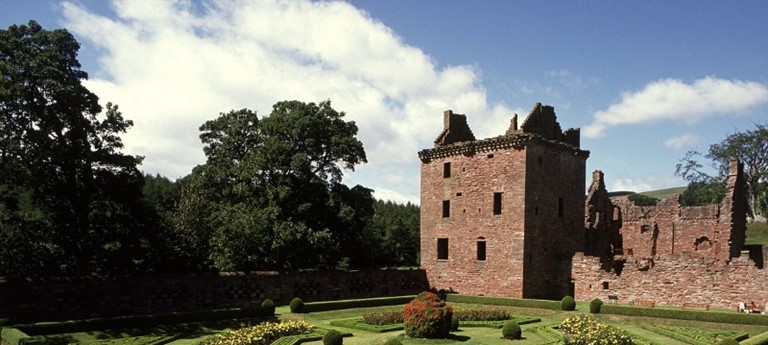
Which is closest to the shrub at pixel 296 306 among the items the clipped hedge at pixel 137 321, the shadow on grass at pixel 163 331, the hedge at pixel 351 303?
the hedge at pixel 351 303

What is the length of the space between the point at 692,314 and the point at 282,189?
2178cm

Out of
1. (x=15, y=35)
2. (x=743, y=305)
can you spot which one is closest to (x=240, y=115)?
(x=15, y=35)

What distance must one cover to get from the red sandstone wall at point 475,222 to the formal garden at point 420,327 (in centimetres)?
441

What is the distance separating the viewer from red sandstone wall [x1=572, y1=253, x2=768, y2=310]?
90.5 ft

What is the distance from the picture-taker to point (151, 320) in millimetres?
24297

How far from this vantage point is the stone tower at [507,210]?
33.2m

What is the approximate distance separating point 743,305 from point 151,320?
973 inches

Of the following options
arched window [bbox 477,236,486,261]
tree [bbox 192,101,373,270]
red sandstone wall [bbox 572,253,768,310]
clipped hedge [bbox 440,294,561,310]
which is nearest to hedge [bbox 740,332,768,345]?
red sandstone wall [bbox 572,253,768,310]

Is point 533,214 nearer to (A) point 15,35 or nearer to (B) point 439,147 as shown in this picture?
(B) point 439,147

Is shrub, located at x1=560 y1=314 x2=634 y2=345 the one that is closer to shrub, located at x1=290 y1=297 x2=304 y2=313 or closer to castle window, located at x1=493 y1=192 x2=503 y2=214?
shrub, located at x1=290 y1=297 x2=304 y2=313

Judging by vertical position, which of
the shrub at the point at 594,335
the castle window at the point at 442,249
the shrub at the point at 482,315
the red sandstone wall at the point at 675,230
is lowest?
the shrub at the point at 482,315

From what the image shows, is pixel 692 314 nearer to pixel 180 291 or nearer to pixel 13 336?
pixel 180 291

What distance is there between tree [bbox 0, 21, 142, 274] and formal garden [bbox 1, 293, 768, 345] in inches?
238

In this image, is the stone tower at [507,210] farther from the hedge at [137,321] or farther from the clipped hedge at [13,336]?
the clipped hedge at [13,336]
